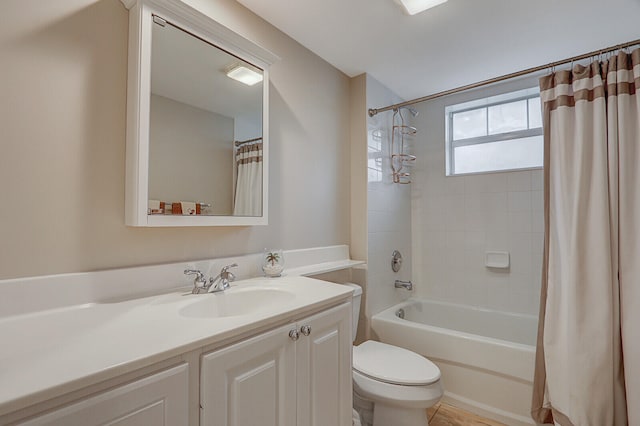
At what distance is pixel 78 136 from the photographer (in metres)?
1.04

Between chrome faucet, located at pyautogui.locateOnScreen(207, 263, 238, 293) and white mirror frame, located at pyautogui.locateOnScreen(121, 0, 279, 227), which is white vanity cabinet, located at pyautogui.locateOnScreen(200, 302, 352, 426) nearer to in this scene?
chrome faucet, located at pyautogui.locateOnScreen(207, 263, 238, 293)

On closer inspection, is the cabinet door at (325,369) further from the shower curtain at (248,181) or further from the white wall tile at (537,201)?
the white wall tile at (537,201)

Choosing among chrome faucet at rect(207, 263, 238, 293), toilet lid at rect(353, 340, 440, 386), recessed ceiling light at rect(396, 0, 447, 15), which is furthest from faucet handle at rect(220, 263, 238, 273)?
recessed ceiling light at rect(396, 0, 447, 15)

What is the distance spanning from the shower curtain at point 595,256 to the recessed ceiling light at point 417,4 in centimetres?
79

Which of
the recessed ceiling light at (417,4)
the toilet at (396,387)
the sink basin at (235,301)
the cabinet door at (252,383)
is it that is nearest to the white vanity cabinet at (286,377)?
the cabinet door at (252,383)

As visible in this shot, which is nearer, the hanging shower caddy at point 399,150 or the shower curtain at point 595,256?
the shower curtain at point 595,256

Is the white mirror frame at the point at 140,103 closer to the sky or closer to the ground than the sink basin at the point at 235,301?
closer to the sky

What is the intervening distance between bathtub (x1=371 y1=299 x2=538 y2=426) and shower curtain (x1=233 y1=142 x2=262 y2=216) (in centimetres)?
130

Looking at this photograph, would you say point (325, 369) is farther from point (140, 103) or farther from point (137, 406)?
point (140, 103)

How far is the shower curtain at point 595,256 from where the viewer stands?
140 centimetres

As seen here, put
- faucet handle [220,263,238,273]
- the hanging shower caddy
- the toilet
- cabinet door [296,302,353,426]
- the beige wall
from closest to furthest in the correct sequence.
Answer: the beige wall → cabinet door [296,302,353,426] → faucet handle [220,263,238,273] → the toilet → the hanging shower caddy

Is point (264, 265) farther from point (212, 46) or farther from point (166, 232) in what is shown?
point (212, 46)

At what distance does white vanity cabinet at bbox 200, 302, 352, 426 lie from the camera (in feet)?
2.68

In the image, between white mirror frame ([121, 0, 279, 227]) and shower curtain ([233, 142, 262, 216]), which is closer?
white mirror frame ([121, 0, 279, 227])
